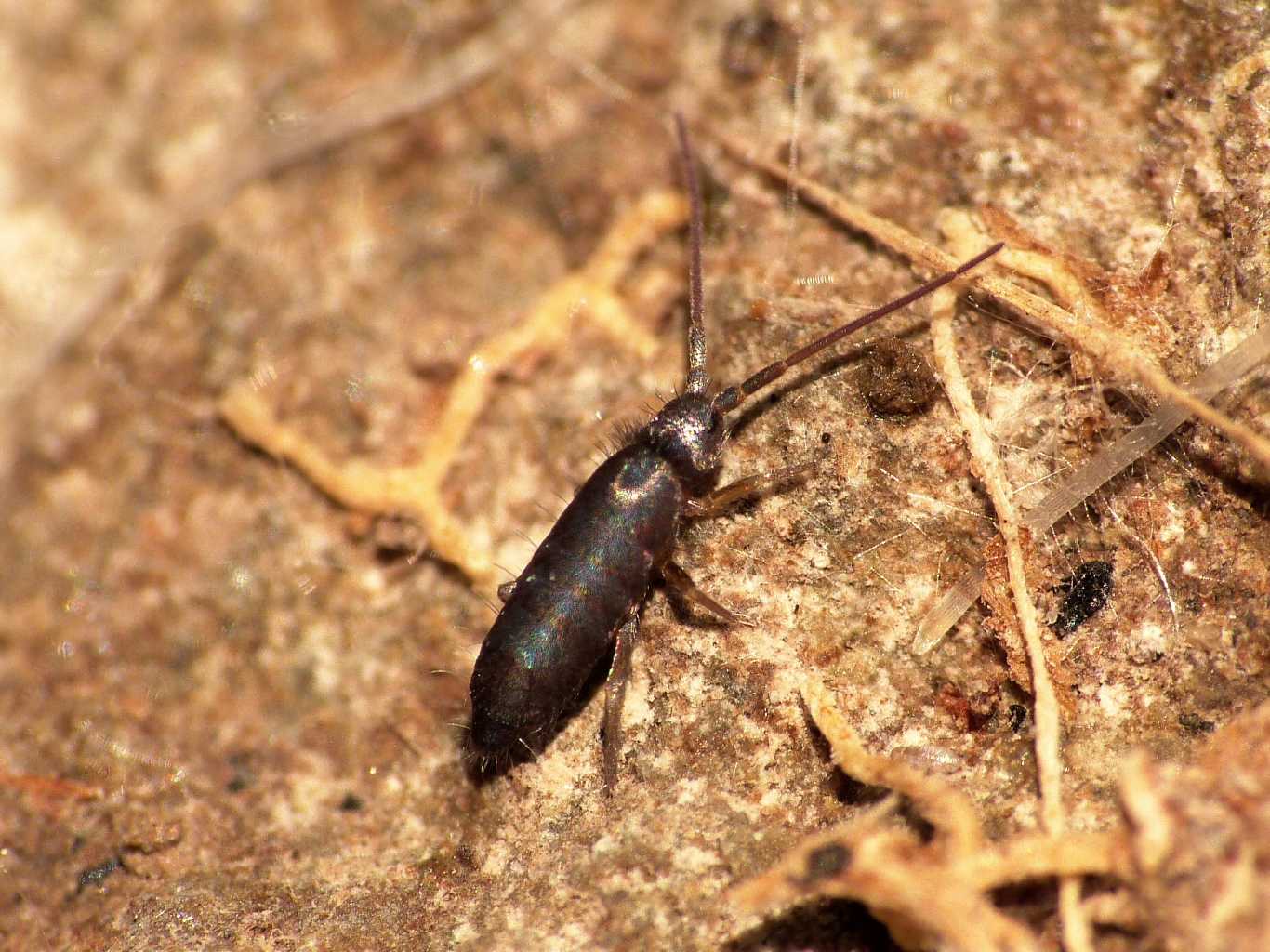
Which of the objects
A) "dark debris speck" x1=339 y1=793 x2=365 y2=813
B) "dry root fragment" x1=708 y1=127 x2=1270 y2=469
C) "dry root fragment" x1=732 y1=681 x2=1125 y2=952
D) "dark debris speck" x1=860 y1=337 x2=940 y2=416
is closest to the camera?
"dry root fragment" x1=732 y1=681 x2=1125 y2=952

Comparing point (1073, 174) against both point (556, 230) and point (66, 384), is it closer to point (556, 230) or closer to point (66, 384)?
point (556, 230)

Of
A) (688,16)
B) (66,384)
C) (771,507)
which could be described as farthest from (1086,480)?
(66,384)

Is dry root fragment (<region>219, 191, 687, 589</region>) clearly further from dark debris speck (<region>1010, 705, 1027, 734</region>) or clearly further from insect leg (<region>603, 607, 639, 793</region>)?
dark debris speck (<region>1010, 705, 1027, 734</region>)

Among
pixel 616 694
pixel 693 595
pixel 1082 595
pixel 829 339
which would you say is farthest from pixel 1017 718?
pixel 829 339

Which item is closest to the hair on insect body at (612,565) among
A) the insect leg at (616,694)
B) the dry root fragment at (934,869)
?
the insect leg at (616,694)

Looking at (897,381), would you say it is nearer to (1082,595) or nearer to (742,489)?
(742,489)

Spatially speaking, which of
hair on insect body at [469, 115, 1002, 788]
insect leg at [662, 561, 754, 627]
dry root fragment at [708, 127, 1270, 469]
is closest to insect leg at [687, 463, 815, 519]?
hair on insect body at [469, 115, 1002, 788]
